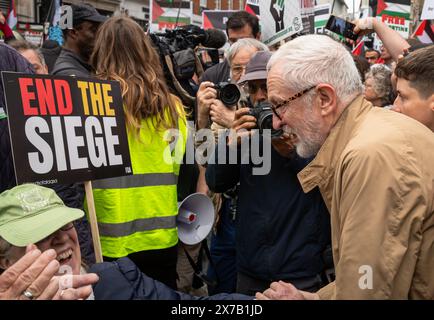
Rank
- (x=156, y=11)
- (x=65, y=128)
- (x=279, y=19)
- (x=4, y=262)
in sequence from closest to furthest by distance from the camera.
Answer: (x=4, y=262), (x=65, y=128), (x=279, y=19), (x=156, y=11)

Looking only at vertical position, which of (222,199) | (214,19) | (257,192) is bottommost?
(222,199)

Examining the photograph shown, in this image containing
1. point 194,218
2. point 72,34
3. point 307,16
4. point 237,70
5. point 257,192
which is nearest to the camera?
point 257,192

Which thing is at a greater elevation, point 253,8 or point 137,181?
point 253,8

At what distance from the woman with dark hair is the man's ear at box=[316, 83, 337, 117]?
104cm

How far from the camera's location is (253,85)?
9.04ft

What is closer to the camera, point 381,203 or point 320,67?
point 381,203

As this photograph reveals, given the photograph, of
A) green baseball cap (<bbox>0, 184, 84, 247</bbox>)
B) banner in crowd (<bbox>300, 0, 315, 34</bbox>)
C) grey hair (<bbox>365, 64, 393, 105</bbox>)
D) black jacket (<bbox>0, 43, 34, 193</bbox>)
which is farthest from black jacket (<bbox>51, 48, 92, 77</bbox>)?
banner in crowd (<bbox>300, 0, 315, 34</bbox>)

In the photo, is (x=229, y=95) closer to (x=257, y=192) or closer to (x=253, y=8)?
(x=257, y=192)

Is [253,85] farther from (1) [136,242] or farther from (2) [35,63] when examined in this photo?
(2) [35,63]

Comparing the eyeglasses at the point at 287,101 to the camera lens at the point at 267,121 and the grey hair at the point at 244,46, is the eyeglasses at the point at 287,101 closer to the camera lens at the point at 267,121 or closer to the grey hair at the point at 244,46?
the camera lens at the point at 267,121

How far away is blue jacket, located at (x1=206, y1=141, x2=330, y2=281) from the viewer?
241cm

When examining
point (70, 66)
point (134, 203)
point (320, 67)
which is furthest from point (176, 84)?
point (320, 67)

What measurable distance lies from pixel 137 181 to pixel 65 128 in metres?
0.60

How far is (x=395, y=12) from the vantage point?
8102mm
